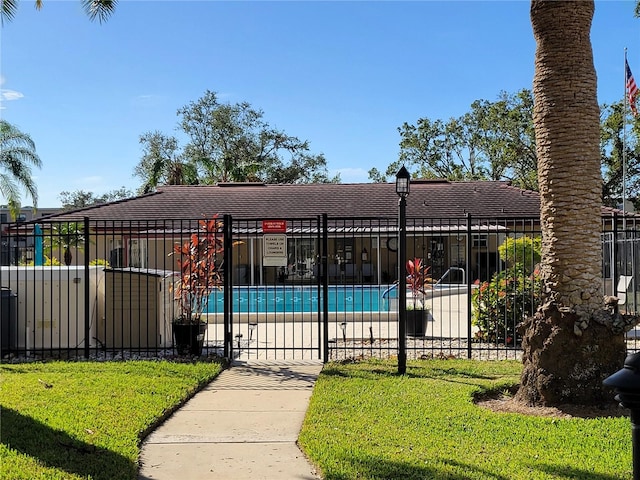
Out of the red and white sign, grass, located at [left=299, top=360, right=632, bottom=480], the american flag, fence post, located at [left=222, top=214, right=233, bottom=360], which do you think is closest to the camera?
grass, located at [left=299, top=360, right=632, bottom=480]

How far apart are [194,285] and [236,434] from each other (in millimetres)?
4964

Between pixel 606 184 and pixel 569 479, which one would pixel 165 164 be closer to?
pixel 606 184

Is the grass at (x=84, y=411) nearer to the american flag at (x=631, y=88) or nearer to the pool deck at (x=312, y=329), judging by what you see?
the pool deck at (x=312, y=329)

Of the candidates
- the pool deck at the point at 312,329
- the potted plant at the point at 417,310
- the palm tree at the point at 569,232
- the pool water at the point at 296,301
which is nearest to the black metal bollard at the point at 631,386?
the palm tree at the point at 569,232

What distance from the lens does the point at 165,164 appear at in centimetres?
4088

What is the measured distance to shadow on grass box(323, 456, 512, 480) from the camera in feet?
15.5

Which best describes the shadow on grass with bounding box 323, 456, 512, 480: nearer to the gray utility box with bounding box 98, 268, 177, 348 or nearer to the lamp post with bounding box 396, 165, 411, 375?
the lamp post with bounding box 396, 165, 411, 375

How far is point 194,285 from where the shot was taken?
10.8m

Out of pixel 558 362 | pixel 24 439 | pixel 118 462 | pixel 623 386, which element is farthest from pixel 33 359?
pixel 623 386

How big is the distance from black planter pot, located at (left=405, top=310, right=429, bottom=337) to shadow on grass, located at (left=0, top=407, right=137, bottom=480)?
25.9 ft

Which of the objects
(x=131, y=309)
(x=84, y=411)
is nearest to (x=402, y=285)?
(x=84, y=411)

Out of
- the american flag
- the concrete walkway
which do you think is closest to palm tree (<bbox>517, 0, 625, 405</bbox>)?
the concrete walkway

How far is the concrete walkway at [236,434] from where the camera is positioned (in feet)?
16.7

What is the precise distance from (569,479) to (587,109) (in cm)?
416
